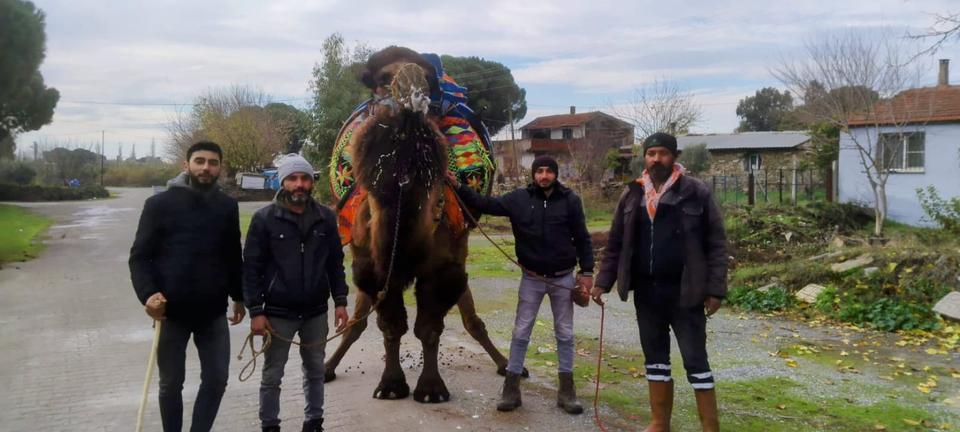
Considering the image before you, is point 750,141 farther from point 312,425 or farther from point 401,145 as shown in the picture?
point 312,425

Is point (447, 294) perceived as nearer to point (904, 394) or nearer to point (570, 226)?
point (570, 226)

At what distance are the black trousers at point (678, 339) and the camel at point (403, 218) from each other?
4.67 feet

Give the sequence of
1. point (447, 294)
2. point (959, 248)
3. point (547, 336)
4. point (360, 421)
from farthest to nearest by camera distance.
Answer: point (959, 248), point (547, 336), point (447, 294), point (360, 421)

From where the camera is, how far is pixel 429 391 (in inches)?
205

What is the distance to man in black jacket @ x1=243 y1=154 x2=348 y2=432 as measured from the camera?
4.13 meters

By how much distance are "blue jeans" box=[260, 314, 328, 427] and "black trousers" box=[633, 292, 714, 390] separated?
206 cm

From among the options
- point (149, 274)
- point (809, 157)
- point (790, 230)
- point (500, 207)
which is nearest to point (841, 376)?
point (500, 207)

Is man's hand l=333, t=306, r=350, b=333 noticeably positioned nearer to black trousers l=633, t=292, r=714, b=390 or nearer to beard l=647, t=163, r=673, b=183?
black trousers l=633, t=292, r=714, b=390

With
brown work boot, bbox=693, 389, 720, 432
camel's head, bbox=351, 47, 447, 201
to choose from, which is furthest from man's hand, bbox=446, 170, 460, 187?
brown work boot, bbox=693, 389, 720, 432

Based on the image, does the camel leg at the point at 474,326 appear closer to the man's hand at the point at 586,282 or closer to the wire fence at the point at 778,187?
the man's hand at the point at 586,282

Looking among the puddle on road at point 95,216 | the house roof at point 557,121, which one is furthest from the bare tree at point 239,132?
the house roof at point 557,121

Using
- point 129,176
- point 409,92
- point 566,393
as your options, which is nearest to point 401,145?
point 409,92

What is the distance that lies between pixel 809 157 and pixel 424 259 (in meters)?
25.5

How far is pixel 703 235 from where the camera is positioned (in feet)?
14.1
